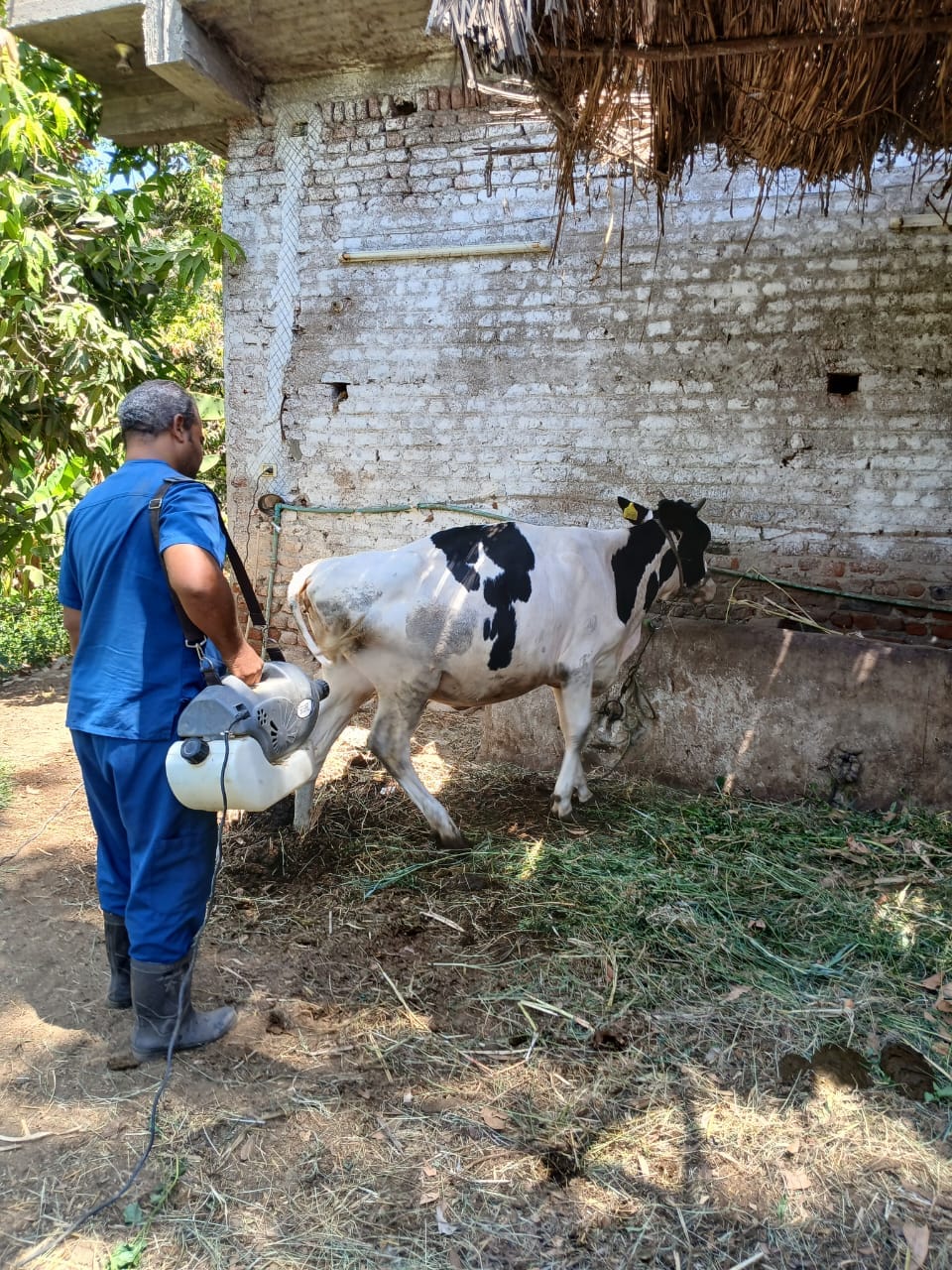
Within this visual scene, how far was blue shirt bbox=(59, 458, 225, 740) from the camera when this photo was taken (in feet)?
9.66

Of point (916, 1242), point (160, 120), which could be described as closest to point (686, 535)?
point (916, 1242)

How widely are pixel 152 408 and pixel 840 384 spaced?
4.61m

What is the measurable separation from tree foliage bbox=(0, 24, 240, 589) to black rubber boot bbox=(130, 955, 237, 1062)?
15.3 ft

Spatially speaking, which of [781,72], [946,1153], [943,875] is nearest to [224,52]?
[781,72]

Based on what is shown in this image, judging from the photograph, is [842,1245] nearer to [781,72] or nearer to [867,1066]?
[867,1066]

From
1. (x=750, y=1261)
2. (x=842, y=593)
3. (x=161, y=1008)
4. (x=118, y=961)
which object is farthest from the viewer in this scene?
(x=842, y=593)

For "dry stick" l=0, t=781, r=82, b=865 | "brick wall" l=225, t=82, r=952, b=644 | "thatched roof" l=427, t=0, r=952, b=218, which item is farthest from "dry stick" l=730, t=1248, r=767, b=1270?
"brick wall" l=225, t=82, r=952, b=644

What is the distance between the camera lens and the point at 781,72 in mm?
3547

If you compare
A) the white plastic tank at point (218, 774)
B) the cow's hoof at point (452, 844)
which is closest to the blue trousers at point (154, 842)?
the white plastic tank at point (218, 774)

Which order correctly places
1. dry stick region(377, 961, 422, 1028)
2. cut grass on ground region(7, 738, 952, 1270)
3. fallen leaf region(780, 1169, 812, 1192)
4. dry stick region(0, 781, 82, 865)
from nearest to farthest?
cut grass on ground region(7, 738, 952, 1270)
fallen leaf region(780, 1169, 812, 1192)
dry stick region(377, 961, 422, 1028)
dry stick region(0, 781, 82, 865)

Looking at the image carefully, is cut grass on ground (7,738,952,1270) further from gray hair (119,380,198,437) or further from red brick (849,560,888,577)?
gray hair (119,380,198,437)

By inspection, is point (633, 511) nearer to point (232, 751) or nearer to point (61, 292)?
point (232, 751)

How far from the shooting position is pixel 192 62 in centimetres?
652

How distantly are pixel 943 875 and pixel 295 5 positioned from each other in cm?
657
